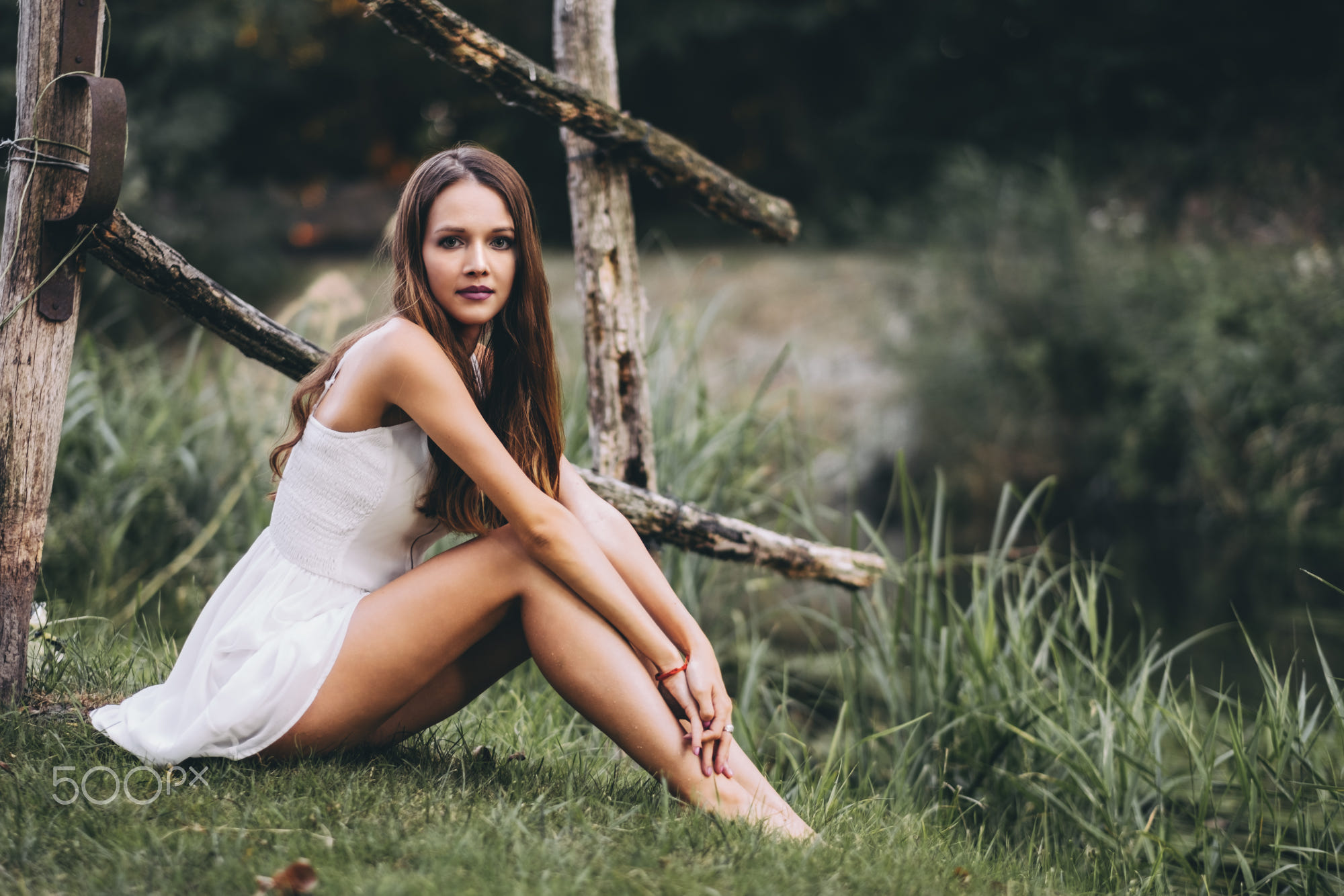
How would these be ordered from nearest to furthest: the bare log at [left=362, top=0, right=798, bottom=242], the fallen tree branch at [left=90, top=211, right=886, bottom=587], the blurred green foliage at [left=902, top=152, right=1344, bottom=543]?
the fallen tree branch at [left=90, top=211, right=886, bottom=587]
the bare log at [left=362, top=0, right=798, bottom=242]
the blurred green foliage at [left=902, top=152, right=1344, bottom=543]

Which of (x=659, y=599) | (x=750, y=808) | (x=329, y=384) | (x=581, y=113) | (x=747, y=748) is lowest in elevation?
(x=747, y=748)

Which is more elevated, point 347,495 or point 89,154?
point 89,154

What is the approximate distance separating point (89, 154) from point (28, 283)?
239mm

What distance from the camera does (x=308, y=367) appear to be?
2059mm

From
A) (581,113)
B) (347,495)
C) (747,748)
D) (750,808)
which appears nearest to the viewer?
(750,808)

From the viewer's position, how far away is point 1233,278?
7.21m

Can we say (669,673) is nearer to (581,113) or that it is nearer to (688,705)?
(688,705)

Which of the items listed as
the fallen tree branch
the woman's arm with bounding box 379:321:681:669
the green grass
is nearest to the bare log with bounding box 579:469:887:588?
the fallen tree branch

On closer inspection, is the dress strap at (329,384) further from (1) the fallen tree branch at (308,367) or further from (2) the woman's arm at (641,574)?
(2) the woman's arm at (641,574)

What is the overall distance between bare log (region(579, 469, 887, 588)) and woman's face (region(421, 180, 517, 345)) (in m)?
0.52

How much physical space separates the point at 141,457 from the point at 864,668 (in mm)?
2232

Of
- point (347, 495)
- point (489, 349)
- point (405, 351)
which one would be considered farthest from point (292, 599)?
point (489, 349)

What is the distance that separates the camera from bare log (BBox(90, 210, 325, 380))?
1841mm

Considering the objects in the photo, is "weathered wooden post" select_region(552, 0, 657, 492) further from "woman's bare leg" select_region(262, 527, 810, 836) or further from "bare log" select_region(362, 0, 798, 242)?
"woman's bare leg" select_region(262, 527, 810, 836)
